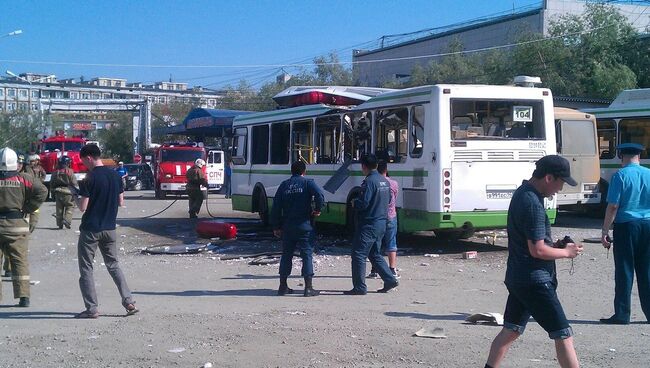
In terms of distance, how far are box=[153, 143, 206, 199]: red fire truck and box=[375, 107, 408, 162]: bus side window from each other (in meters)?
20.3

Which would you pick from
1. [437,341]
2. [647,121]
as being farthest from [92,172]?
[647,121]

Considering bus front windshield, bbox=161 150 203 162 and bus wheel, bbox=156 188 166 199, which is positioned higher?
bus front windshield, bbox=161 150 203 162

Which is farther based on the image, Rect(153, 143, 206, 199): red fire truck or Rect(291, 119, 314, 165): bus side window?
Rect(153, 143, 206, 199): red fire truck

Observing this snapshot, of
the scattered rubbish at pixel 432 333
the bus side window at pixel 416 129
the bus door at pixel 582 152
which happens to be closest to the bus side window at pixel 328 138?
the bus side window at pixel 416 129

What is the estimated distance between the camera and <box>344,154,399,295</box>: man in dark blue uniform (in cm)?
1026

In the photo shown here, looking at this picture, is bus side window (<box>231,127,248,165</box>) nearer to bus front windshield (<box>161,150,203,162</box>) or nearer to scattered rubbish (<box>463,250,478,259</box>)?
scattered rubbish (<box>463,250,478,259</box>)

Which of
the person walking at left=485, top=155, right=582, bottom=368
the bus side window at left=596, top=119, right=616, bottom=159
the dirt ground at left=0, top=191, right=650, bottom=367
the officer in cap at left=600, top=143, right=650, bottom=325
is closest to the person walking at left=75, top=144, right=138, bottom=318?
the dirt ground at left=0, top=191, right=650, bottom=367

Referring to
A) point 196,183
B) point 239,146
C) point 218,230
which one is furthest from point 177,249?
point 196,183

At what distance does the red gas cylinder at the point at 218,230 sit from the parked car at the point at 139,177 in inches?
1095

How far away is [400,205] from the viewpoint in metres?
14.5

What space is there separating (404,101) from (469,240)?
407 cm

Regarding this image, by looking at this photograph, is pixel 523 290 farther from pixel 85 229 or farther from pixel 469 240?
pixel 469 240

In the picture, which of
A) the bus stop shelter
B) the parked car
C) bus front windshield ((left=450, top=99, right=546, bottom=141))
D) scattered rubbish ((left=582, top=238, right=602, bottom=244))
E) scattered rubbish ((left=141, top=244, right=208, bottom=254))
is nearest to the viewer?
bus front windshield ((left=450, top=99, right=546, bottom=141))

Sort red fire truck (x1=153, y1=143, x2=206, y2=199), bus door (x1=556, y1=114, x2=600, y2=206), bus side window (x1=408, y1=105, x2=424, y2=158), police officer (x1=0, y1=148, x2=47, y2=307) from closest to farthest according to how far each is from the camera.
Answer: police officer (x1=0, y1=148, x2=47, y2=307) → bus side window (x1=408, y1=105, x2=424, y2=158) → bus door (x1=556, y1=114, x2=600, y2=206) → red fire truck (x1=153, y1=143, x2=206, y2=199)
